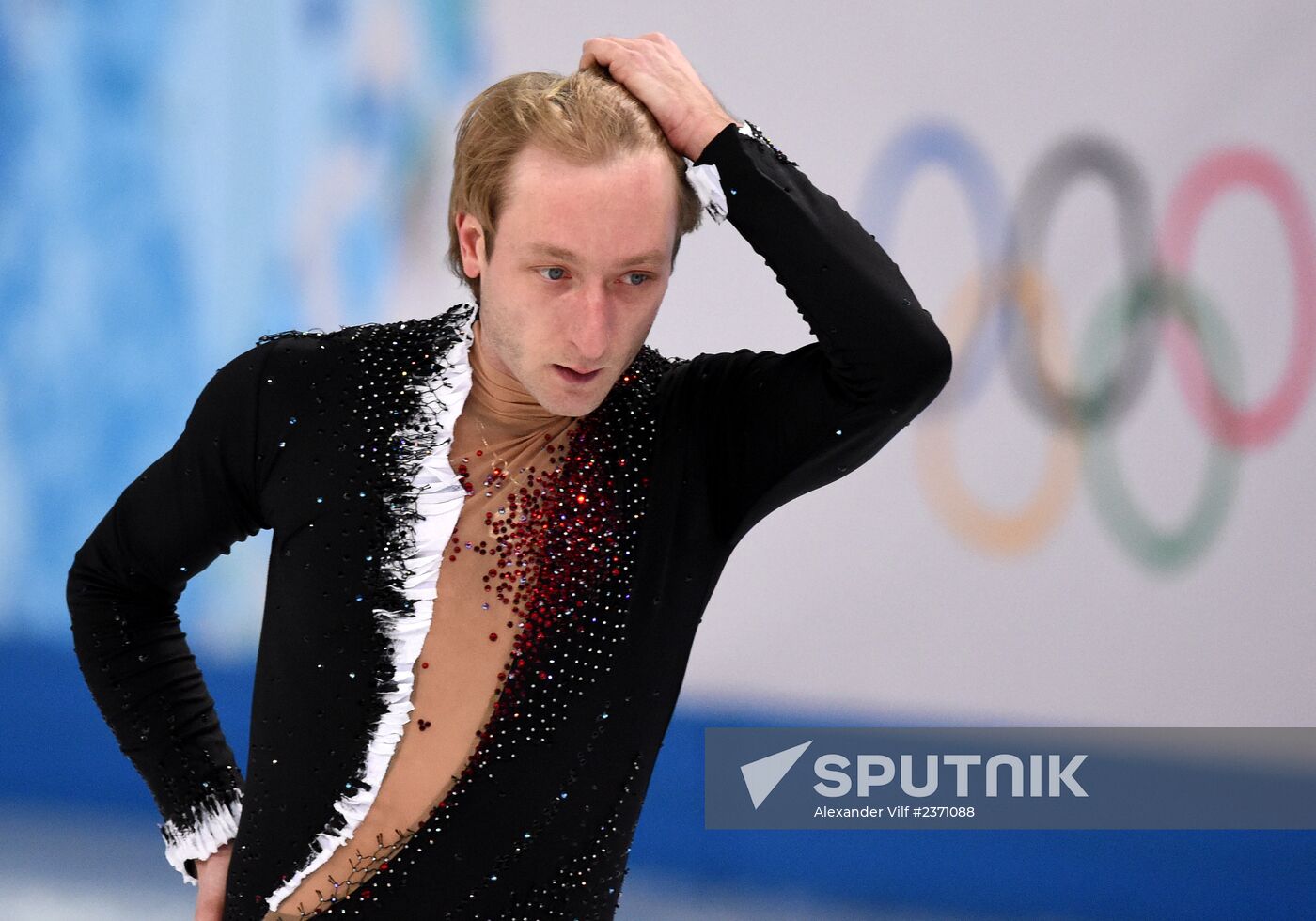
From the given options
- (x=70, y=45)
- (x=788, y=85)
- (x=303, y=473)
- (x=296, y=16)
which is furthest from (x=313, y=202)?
(x=303, y=473)

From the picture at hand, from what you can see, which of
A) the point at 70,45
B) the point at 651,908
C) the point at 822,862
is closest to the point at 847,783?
the point at 822,862

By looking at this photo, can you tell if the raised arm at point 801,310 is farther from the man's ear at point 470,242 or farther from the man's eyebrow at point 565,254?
the man's ear at point 470,242

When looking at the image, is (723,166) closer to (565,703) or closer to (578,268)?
(578,268)

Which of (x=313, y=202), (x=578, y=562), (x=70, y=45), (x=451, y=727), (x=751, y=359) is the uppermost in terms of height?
(x=70, y=45)

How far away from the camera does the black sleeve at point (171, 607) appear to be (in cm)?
135

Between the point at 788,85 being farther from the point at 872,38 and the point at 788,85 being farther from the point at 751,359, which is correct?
the point at 751,359

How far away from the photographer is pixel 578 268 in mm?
1191

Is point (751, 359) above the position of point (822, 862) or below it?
below

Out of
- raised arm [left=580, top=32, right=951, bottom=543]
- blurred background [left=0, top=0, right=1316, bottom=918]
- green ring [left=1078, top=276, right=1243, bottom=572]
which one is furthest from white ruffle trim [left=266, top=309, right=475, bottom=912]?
green ring [left=1078, top=276, right=1243, bottom=572]

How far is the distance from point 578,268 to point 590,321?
0.15 feet

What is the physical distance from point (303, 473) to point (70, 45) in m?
2.75

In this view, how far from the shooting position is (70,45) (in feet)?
11.7

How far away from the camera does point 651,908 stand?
3.39 metres

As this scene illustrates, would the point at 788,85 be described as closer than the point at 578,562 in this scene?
No
